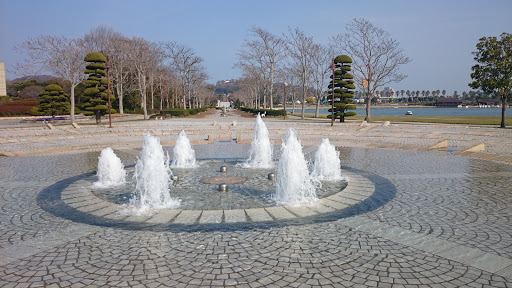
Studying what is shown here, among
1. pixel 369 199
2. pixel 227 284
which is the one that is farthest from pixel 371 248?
pixel 369 199

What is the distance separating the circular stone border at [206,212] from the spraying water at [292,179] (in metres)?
0.43

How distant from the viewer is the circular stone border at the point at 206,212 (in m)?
5.72

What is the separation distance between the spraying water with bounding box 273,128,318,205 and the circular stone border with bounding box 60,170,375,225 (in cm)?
43

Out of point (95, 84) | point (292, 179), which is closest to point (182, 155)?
point (292, 179)

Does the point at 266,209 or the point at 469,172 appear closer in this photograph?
the point at 266,209

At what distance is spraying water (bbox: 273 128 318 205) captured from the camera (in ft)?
22.8

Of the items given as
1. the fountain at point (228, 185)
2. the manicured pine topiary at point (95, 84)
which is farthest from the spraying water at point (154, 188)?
the manicured pine topiary at point (95, 84)

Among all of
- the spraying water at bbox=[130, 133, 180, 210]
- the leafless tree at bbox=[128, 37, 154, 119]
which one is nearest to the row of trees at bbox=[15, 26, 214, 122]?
the leafless tree at bbox=[128, 37, 154, 119]

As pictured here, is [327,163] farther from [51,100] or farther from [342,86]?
[51,100]

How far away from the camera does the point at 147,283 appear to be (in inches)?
142

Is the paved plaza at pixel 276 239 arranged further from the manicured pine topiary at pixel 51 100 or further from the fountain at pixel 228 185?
the manicured pine topiary at pixel 51 100

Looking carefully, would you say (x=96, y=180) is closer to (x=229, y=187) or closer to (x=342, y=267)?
Result: (x=229, y=187)

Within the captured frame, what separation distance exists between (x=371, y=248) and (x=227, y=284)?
2055 millimetres

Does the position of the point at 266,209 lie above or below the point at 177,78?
below
